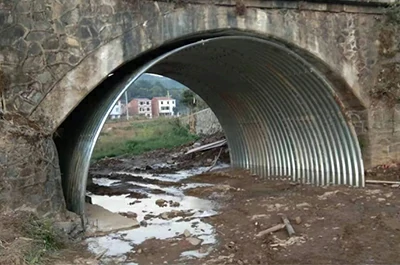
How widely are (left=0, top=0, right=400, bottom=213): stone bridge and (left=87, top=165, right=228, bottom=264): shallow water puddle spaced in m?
0.94

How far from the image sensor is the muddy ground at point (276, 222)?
569 cm

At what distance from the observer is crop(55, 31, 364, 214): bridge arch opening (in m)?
7.59

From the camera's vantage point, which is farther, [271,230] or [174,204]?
[174,204]

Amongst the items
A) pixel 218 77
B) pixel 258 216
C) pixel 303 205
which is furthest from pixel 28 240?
pixel 218 77

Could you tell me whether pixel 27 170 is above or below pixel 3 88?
below

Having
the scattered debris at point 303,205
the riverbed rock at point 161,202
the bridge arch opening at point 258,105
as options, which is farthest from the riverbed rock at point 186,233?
the riverbed rock at point 161,202

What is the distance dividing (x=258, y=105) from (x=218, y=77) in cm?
117

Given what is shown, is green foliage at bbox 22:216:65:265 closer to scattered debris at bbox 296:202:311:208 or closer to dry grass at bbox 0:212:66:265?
dry grass at bbox 0:212:66:265

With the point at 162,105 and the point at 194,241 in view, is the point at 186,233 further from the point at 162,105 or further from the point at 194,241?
the point at 162,105

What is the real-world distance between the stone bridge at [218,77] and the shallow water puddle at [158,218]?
0.94 metres

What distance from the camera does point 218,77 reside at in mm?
11609

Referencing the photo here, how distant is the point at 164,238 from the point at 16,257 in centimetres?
233

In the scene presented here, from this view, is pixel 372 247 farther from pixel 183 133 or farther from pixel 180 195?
pixel 183 133

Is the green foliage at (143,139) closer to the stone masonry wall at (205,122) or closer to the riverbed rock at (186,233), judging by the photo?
the stone masonry wall at (205,122)
